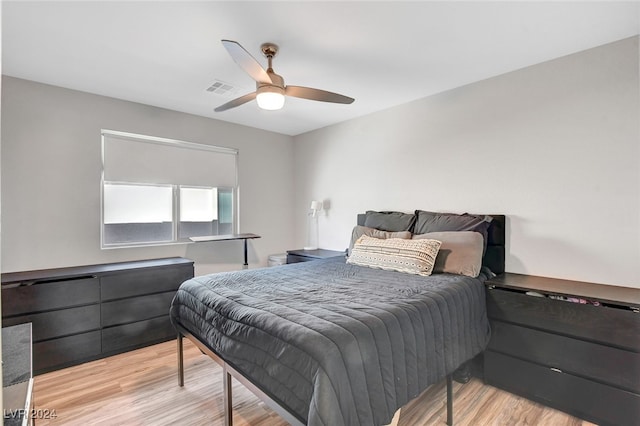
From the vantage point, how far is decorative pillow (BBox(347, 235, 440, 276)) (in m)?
2.62

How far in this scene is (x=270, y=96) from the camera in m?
2.32

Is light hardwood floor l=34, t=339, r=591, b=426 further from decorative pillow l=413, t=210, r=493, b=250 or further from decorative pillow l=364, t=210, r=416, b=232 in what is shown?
decorative pillow l=364, t=210, r=416, b=232

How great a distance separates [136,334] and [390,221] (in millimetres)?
2754

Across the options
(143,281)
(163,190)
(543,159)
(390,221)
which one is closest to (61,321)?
(143,281)

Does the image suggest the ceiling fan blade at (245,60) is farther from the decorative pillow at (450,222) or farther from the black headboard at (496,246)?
the black headboard at (496,246)

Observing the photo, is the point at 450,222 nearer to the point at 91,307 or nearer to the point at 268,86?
the point at 268,86

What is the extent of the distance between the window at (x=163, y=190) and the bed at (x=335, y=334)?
5.41 ft

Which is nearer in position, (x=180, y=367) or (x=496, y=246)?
(x=180, y=367)

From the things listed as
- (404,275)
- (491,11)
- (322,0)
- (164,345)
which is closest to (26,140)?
(164,345)

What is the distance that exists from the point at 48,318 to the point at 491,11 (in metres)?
4.03

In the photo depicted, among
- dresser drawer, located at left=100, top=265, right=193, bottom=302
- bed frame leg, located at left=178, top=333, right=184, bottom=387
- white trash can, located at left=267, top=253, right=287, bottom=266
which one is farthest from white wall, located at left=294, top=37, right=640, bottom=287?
bed frame leg, located at left=178, top=333, right=184, bottom=387

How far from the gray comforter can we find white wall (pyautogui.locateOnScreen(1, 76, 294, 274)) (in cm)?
158

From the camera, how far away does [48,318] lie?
2766 mm

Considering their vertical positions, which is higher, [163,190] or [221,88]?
[221,88]
